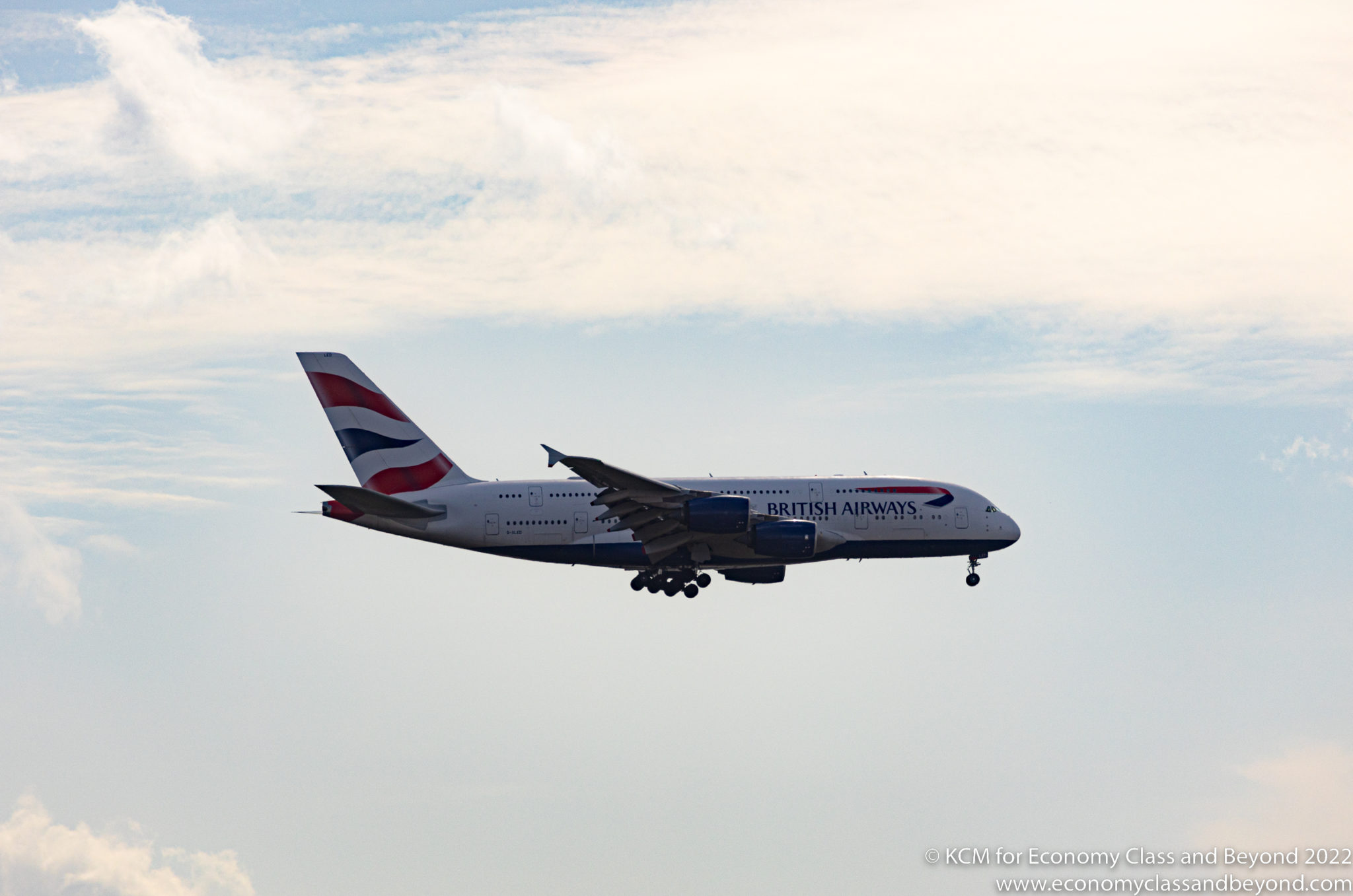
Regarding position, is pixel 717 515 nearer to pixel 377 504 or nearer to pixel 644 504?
pixel 644 504

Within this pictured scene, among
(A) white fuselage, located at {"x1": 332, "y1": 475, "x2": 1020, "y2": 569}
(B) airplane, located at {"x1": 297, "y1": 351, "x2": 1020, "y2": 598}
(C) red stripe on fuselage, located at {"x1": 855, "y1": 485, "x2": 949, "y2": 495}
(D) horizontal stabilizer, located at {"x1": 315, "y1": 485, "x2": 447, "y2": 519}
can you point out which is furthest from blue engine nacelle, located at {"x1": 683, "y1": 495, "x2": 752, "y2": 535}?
(D) horizontal stabilizer, located at {"x1": 315, "y1": 485, "x2": 447, "y2": 519}

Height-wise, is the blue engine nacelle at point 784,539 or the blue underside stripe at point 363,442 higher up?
the blue underside stripe at point 363,442

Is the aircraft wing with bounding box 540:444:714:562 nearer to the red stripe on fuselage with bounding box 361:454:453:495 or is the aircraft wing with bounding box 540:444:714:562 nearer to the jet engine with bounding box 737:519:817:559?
the jet engine with bounding box 737:519:817:559

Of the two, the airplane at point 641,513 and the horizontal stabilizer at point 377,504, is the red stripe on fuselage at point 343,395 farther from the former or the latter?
the horizontal stabilizer at point 377,504

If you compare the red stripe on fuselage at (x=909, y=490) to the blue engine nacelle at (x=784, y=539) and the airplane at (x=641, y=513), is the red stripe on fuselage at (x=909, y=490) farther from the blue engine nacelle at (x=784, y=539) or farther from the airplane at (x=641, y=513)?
the blue engine nacelle at (x=784, y=539)

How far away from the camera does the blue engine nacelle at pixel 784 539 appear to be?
2317 inches

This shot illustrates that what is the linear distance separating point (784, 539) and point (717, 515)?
352cm

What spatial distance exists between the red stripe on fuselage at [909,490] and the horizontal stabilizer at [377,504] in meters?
21.2

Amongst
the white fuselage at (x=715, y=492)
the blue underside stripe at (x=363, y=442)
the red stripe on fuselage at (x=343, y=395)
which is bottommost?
the white fuselage at (x=715, y=492)

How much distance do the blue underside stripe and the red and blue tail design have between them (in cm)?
3

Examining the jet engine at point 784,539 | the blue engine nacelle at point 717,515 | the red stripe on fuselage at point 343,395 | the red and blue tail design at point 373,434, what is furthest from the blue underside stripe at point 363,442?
the jet engine at point 784,539

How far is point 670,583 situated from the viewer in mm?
63281

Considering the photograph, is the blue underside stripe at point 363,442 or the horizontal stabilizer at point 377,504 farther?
the blue underside stripe at point 363,442

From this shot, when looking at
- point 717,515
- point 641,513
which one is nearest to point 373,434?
point 641,513
